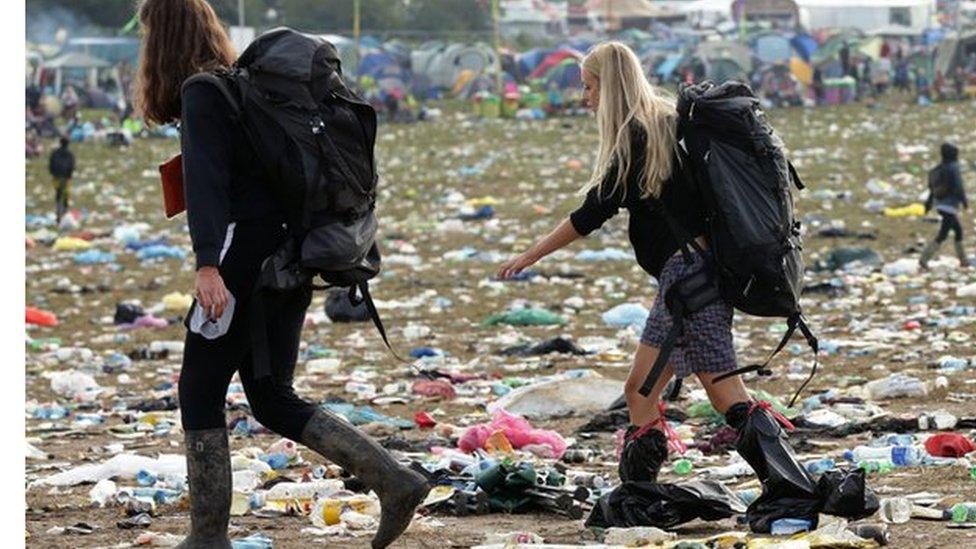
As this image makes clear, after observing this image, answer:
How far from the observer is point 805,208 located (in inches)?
878

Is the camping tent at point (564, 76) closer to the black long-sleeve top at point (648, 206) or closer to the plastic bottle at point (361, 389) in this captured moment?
the plastic bottle at point (361, 389)

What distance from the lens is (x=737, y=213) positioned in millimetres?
5648

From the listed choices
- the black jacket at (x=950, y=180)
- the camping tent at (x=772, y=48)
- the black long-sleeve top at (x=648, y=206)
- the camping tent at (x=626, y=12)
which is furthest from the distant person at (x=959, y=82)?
the black long-sleeve top at (x=648, y=206)

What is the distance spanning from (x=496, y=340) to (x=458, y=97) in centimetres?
3926

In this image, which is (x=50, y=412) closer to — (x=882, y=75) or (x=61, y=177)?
(x=61, y=177)

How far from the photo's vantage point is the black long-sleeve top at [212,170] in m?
5.08

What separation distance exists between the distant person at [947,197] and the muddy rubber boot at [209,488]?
1146 centimetres

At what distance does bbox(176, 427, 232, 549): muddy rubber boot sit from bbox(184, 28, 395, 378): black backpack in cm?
26

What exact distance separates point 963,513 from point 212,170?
2305 millimetres

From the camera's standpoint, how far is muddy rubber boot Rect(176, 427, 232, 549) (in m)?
5.29

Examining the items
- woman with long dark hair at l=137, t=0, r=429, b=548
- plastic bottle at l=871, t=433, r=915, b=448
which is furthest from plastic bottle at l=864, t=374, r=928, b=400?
woman with long dark hair at l=137, t=0, r=429, b=548
